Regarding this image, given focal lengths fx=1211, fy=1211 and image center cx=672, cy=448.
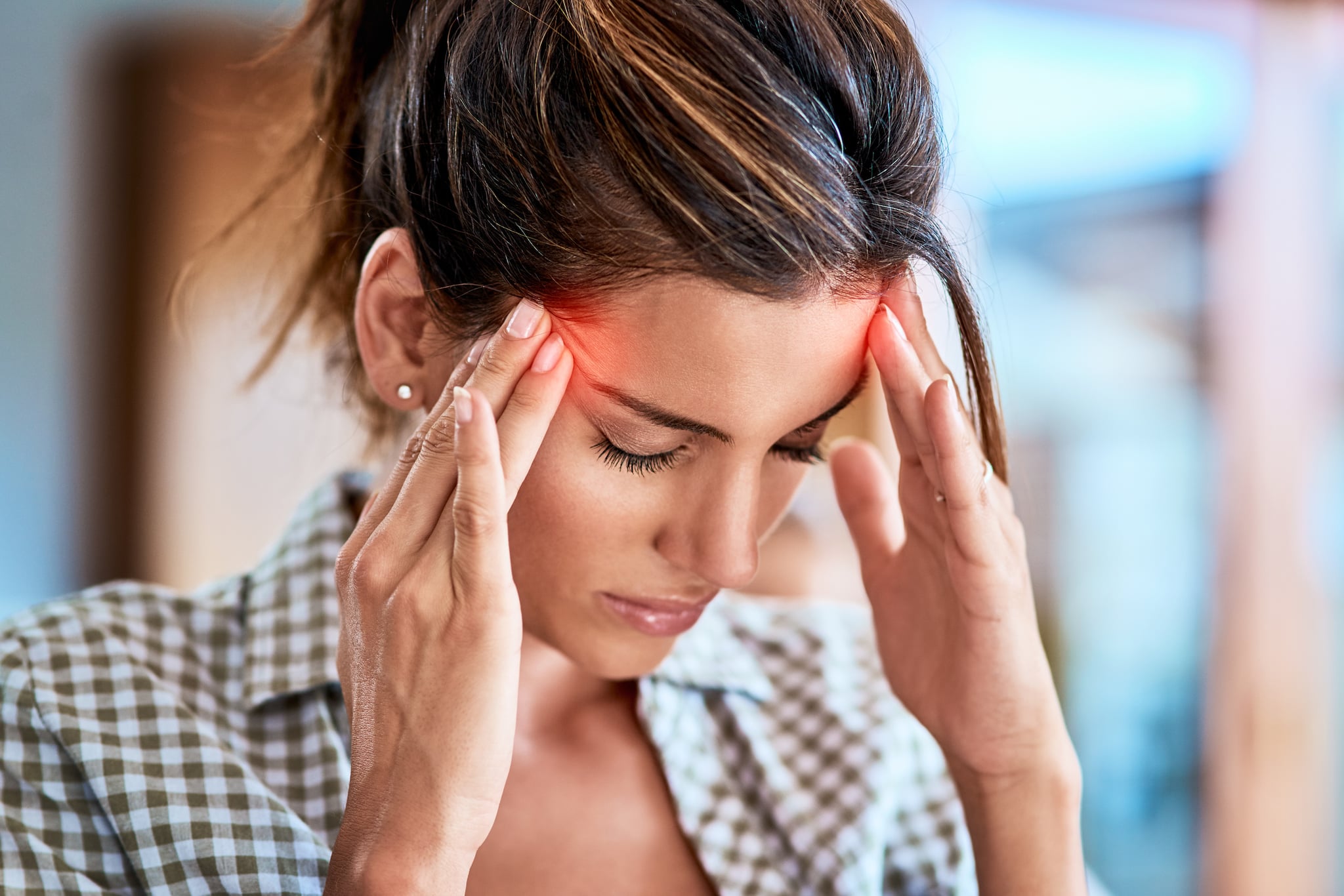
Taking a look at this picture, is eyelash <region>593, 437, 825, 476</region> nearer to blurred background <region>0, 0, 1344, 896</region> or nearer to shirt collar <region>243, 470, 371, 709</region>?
shirt collar <region>243, 470, 371, 709</region>

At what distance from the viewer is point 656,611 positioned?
1021 mm

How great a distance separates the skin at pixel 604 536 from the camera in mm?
850

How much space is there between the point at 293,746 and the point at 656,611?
1.16 ft

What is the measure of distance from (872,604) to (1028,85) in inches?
78.7

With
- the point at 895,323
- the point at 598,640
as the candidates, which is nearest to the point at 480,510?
the point at 598,640

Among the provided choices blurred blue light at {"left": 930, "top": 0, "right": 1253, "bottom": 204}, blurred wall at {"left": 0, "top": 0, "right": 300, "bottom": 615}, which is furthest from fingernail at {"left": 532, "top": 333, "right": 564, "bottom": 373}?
blurred wall at {"left": 0, "top": 0, "right": 300, "bottom": 615}

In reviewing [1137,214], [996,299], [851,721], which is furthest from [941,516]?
[1137,214]

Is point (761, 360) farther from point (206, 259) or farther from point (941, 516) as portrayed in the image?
point (206, 259)

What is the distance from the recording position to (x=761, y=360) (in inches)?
34.4

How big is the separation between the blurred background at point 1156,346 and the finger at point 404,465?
1809 millimetres

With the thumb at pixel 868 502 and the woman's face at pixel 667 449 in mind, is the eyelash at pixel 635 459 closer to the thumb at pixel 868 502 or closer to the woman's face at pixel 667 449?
the woman's face at pixel 667 449

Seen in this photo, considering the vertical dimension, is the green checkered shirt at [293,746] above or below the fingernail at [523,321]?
below

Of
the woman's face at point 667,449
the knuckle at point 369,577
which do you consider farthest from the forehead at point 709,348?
the knuckle at point 369,577

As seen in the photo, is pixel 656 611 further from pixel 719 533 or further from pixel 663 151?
pixel 663 151
